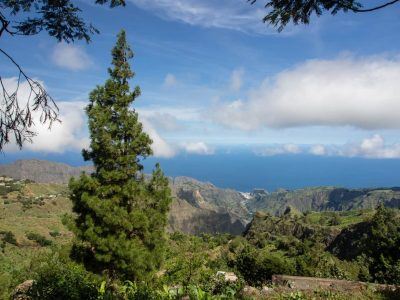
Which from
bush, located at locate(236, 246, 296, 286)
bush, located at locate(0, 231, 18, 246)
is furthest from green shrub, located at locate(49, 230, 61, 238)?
bush, located at locate(236, 246, 296, 286)

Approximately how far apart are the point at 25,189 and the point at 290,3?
15894 cm

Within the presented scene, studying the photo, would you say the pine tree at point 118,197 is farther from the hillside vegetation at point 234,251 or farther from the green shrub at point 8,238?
the green shrub at point 8,238

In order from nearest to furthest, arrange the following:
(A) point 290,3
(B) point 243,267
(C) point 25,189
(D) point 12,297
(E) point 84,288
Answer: (A) point 290,3, (E) point 84,288, (D) point 12,297, (B) point 243,267, (C) point 25,189

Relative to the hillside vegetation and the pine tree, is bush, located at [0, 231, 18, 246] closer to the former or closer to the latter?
the hillside vegetation

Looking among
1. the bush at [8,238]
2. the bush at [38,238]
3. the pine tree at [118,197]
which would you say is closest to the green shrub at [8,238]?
the bush at [8,238]

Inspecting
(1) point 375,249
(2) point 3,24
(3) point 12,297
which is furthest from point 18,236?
(2) point 3,24

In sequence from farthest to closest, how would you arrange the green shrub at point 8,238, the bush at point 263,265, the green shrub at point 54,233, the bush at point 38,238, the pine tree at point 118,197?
the green shrub at point 54,233 → the bush at point 38,238 → the green shrub at point 8,238 → the bush at point 263,265 → the pine tree at point 118,197

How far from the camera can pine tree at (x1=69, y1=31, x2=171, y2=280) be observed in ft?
65.0

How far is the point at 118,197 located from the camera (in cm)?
2045

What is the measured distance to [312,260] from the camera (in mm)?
49344

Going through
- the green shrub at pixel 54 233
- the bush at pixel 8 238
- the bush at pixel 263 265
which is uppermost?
the bush at pixel 263 265

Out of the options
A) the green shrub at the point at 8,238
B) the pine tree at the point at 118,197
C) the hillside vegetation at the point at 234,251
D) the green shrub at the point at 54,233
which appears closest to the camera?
the hillside vegetation at the point at 234,251

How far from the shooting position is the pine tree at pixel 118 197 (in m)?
19.8

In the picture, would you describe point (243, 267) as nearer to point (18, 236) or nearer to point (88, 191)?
point (88, 191)
